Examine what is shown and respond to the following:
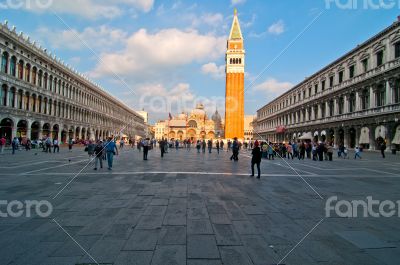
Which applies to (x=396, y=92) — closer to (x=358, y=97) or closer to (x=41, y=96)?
(x=358, y=97)

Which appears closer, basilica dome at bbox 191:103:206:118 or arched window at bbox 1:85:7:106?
arched window at bbox 1:85:7:106

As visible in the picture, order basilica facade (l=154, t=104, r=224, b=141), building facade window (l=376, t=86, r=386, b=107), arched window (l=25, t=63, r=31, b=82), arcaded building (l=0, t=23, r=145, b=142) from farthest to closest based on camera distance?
basilica facade (l=154, t=104, r=224, b=141) < arched window (l=25, t=63, r=31, b=82) < arcaded building (l=0, t=23, r=145, b=142) < building facade window (l=376, t=86, r=386, b=107)

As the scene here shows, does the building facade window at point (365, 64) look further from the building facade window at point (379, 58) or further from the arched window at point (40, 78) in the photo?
the arched window at point (40, 78)

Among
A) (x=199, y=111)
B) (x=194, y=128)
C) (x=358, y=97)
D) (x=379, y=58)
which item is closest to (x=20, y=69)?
(x=358, y=97)

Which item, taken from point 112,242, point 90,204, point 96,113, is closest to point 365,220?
point 112,242

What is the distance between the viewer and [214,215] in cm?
478

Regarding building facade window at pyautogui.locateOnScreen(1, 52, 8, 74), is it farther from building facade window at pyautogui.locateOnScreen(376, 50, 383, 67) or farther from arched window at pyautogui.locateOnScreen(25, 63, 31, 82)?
building facade window at pyautogui.locateOnScreen(376, 50, 383, 67)

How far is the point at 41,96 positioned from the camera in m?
38.8

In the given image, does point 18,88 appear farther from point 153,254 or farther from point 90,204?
point 153,254

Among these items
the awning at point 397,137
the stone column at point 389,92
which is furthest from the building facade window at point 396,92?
the awning at point 397,137

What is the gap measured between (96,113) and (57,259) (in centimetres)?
6570

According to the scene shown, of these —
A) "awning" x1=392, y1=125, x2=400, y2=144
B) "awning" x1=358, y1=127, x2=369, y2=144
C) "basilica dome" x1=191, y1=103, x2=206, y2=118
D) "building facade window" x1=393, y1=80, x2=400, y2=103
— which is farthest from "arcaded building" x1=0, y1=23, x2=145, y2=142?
"basilica dome" x1=191, y1=103, x2=206, y2=118

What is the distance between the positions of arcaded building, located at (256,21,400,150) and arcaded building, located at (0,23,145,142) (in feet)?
148

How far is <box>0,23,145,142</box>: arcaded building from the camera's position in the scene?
30883 mm
